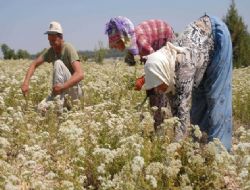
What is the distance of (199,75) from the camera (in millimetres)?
3926

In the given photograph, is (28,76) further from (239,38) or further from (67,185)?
(239,38)

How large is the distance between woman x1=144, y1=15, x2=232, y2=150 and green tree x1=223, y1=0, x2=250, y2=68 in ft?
68.8

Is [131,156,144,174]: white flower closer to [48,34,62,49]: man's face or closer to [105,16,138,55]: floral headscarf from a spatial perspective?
[105,16,138,55]: floral headscarf

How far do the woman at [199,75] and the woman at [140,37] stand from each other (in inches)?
15.6

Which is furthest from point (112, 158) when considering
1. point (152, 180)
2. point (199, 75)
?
point (199, 75)

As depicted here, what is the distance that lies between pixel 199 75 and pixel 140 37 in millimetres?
788

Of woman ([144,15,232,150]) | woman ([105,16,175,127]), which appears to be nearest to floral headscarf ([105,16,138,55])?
woman ([105,16,175,127])

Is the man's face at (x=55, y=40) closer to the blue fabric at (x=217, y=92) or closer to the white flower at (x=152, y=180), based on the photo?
the blue fabric at (x=217, y=92)

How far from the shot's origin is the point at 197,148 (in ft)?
11.7

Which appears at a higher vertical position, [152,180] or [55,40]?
[55,40]

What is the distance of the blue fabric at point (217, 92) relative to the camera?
13.1 ft

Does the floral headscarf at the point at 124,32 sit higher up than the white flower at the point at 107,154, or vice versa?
the floral headscarf at the point at 124,32

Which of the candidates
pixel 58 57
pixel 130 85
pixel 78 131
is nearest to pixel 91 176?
pixel 78 131

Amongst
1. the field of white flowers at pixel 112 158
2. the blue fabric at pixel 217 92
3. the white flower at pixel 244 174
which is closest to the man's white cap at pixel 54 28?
the field of white flowers at pixel 112 158
